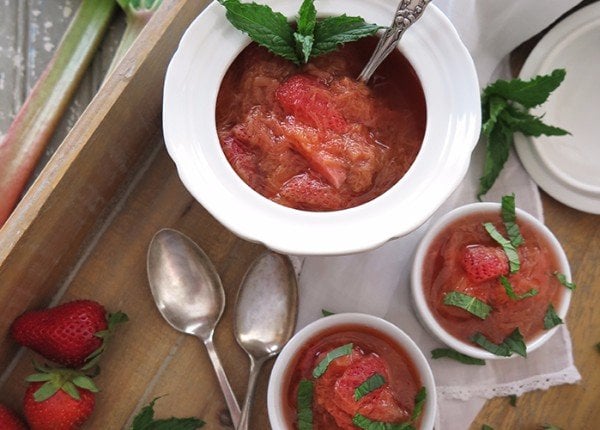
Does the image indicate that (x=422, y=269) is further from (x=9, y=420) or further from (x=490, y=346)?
(x=9, y=420)

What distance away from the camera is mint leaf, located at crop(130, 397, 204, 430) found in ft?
4.48

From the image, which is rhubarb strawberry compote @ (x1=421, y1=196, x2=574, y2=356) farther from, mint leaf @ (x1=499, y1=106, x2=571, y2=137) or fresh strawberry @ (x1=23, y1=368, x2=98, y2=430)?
fresh strawberry @ (x1=23, y1=368, x2=98, y2=430)

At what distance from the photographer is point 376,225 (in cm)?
110

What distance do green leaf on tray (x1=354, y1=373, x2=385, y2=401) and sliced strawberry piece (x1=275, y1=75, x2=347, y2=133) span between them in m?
0.44

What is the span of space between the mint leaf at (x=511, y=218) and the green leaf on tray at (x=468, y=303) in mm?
131

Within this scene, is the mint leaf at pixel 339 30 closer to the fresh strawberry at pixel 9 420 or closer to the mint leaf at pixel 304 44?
the mint leaf at pixel 304 44

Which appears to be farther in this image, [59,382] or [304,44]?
[59,382]

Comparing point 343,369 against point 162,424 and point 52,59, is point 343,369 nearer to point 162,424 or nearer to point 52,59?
point 162,424

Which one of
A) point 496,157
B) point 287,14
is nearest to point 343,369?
point 496,157

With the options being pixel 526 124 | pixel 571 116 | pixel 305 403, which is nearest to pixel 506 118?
pixel 526 124

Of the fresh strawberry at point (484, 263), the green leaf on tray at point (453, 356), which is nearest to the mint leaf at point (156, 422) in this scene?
the green leaf on tray at point (453, 356)

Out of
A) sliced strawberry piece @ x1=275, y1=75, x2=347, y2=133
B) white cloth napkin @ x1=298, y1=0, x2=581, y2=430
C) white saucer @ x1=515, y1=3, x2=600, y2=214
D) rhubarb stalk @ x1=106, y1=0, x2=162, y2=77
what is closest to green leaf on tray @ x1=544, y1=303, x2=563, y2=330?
white cloth napkin @ x1=298, y1=0, x2=581, y2=430

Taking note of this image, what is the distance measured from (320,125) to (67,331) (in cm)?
60

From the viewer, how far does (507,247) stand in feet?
4.44
